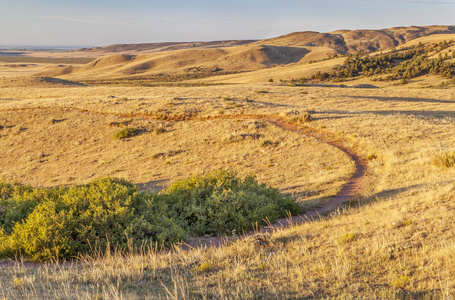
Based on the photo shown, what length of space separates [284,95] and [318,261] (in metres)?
32.9

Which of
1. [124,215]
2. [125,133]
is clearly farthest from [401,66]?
[124,215]

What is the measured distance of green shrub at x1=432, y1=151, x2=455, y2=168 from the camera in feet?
39.4

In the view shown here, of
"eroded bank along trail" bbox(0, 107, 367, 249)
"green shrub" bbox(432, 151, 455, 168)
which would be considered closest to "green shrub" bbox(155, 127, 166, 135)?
"eroded bank along trail" bbox(0, 107, 367, 249)

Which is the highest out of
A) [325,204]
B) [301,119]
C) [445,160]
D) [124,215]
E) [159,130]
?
[301,119]

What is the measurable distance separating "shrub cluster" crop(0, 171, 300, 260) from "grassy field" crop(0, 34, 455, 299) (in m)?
0.46

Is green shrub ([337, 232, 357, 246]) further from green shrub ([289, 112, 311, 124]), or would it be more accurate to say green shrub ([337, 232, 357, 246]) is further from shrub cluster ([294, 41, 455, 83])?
shrub cluster ([294, 41, 455, 83])

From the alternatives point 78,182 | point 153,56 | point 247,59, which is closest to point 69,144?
point 78,182

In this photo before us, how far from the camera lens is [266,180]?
50.0 ft

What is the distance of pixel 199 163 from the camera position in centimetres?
1892

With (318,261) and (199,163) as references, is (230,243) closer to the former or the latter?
(318,261)

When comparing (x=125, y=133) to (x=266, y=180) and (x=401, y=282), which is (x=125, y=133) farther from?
(x=401, y=282)

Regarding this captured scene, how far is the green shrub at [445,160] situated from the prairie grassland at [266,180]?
0.39m

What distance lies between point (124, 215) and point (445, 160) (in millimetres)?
11170

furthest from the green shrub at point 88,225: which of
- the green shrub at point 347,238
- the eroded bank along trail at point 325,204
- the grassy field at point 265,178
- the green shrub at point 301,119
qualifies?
the green shrub at point 301,119
